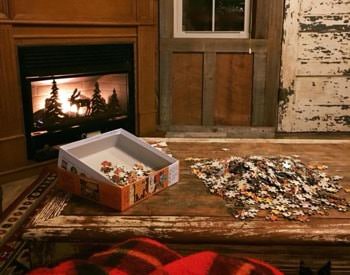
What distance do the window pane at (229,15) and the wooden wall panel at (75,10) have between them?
83 centimetres

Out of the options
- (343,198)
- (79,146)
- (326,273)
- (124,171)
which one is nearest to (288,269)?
(326,273)

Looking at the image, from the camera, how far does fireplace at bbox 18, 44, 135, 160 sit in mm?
2791

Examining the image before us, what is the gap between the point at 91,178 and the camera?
4.03 ft

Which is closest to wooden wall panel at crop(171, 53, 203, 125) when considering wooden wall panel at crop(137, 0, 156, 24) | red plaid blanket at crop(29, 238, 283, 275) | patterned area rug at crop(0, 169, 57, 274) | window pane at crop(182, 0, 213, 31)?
window pane at crop(182, 0, 213, 31)

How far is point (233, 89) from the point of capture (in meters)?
3.73

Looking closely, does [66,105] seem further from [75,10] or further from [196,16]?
[196,16]

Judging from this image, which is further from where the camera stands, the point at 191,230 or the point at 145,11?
the point at 145,11

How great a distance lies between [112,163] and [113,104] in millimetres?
2043

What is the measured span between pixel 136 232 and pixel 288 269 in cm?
47

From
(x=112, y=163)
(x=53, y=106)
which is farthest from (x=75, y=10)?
(x=112, y=163)

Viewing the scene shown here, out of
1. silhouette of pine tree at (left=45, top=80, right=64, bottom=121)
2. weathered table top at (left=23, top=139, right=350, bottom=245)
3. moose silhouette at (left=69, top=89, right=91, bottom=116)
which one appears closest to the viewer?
weathered table top at (left=23, top=139, right=350, bottom=245)

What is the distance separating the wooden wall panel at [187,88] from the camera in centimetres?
368

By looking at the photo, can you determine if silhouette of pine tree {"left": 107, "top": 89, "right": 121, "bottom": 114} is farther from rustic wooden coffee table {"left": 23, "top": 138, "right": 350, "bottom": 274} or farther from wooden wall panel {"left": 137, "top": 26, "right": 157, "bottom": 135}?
rustic wooden coffee table {"left": 23, "top": 138, "right": 350, "bottom": 274}

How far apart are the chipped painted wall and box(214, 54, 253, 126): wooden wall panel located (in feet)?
0.99
